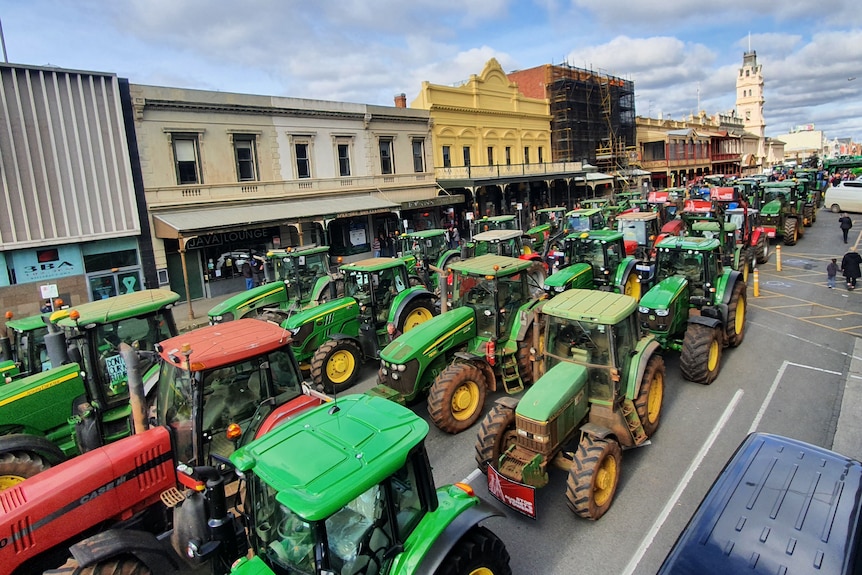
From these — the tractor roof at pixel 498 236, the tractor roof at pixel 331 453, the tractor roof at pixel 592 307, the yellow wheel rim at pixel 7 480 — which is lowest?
the yellow wheel rim at pixel 7 480

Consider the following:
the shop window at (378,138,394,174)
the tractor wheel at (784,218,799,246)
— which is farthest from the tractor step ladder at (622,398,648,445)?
the shop window at (378,138,394,174)

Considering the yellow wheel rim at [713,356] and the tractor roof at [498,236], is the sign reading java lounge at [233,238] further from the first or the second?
the yellow wheel rim at [713,356]

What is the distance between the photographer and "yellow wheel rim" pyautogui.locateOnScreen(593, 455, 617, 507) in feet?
18.7

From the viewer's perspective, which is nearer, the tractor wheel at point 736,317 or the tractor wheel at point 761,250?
the tractor wheel at point 736,317

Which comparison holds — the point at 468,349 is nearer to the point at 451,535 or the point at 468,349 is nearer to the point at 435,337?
the point at 435,337

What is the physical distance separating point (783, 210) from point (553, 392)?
73.4ft

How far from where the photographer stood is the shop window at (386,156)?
2659cm

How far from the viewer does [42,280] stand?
16.2 metres

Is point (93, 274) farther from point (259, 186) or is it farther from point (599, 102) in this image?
point (599, 102)

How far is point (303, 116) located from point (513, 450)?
67.8ft

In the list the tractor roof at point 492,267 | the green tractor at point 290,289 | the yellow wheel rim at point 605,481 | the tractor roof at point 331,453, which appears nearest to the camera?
the tractor roof at point 331,453

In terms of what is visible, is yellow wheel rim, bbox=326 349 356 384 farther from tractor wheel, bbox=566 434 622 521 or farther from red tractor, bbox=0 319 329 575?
tractor wheel, bbox=566 434 622 521

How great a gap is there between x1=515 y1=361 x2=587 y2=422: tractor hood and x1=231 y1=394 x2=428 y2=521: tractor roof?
6.74 feet

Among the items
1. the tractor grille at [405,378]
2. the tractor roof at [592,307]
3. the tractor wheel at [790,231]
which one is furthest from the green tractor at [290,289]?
the tractor wheel at [790,231]
